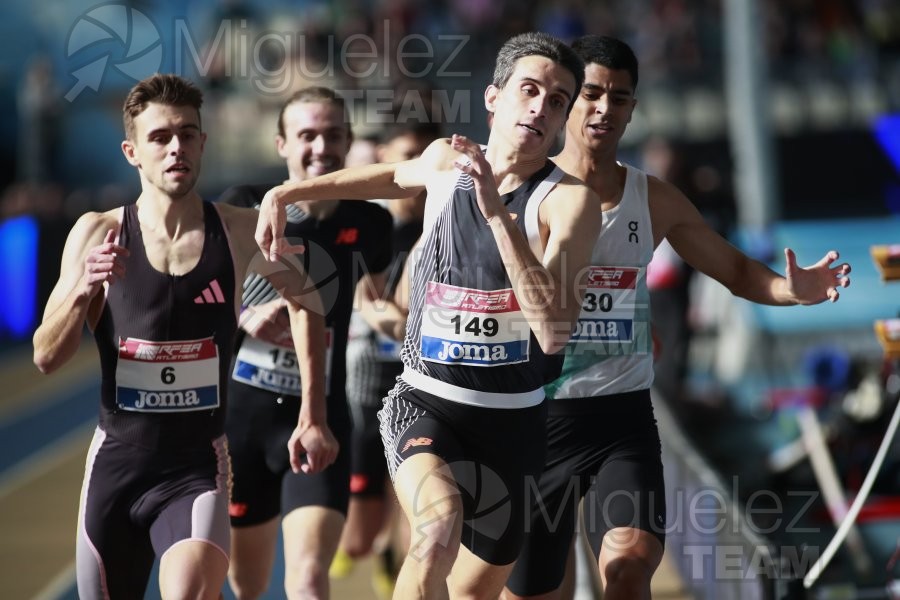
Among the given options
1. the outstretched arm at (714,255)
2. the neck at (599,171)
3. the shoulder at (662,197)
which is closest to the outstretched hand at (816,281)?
the outstretched arm at (714,255)

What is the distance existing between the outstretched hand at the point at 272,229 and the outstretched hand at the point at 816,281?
5.99ft

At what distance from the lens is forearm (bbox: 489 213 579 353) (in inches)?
160

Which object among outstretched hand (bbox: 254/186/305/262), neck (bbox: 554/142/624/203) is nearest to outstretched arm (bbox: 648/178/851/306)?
neck (bbox: 554/142/624/203)

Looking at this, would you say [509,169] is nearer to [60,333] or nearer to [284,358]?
[60,333]

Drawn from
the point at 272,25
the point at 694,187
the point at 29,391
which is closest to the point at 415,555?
the point at 694,187

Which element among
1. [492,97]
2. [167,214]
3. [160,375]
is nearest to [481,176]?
[492,97]

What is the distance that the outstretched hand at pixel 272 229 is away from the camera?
4.50 meters

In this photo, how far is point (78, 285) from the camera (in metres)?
4.41

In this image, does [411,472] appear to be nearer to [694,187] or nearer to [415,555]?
[415,555]

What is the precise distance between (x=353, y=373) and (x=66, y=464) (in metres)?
5.92

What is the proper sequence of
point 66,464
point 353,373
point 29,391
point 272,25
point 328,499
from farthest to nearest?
1. point 272,25
2. point 29,391
3. point 66,464
4. point 353,373
5. point 328,499

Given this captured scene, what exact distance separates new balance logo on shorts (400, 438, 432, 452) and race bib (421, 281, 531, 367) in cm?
28

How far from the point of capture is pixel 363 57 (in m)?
18.5

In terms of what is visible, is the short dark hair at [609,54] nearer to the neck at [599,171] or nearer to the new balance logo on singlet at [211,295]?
the neck at [599,171]
